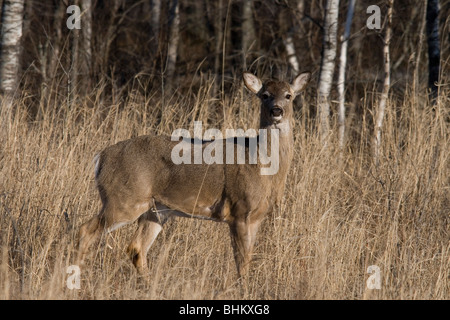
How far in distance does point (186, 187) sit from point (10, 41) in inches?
146

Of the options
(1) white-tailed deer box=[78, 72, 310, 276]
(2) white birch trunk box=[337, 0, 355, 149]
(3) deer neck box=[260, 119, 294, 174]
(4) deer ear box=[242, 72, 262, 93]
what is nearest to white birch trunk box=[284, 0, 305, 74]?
(2) white birch trunk box=[337, 0, 355, 149]

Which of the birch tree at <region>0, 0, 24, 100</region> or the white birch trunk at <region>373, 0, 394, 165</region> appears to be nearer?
the white birch trunk at <region>373, 0, 394, 165</region>

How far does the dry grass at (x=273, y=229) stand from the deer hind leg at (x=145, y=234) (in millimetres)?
103

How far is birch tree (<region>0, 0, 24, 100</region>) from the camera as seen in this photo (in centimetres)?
763

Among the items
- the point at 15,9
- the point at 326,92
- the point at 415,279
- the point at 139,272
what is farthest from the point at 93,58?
the point at 415,279

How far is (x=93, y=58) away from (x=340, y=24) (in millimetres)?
3725

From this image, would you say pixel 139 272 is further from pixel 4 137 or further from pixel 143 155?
pixel 4 137

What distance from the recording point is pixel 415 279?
186 inches

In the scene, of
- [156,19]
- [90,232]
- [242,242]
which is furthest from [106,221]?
[156,19]

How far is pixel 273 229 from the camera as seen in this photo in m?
5.54

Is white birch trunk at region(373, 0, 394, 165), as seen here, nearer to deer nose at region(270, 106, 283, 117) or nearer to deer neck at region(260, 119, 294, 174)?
deer neck at region(260, 119, 294, 174)

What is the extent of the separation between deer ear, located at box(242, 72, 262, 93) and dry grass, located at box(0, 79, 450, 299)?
0.99m

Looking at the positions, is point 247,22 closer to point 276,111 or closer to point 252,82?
point 252,82

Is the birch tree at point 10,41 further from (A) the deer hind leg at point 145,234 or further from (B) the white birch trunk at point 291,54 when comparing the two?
(B) the white birch trunk at point 291,54
